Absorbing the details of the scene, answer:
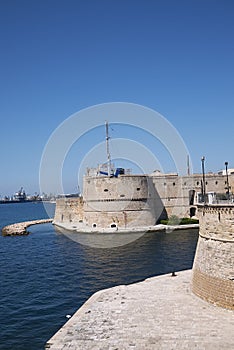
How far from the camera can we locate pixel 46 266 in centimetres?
2852

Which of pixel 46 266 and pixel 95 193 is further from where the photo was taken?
pixel 95 193

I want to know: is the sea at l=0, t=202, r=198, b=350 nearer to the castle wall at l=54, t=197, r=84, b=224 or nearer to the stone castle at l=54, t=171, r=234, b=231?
the stone castle at l=54, t=171, r=234, b=231

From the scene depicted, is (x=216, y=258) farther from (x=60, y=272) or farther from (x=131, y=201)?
(x=131, y=201)

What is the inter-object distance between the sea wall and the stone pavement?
1.73ft

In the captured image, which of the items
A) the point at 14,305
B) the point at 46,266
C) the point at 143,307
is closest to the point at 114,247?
the point at 46,266

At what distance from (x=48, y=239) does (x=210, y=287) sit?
30938 mm

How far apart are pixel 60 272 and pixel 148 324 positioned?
1378cm

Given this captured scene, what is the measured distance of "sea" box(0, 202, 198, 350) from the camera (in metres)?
16.4

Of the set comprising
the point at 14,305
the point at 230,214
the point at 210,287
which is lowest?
the point at 14,305

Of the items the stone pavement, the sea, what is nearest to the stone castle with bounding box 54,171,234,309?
the sea

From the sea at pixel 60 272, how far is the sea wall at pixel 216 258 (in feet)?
22.0

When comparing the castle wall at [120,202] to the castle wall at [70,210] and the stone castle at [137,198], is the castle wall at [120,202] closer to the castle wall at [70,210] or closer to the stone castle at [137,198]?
the stone castle at [137,198]

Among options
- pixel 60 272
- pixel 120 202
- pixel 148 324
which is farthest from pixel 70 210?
pixel 148 324

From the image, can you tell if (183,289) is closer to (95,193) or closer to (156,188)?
(95,193)
